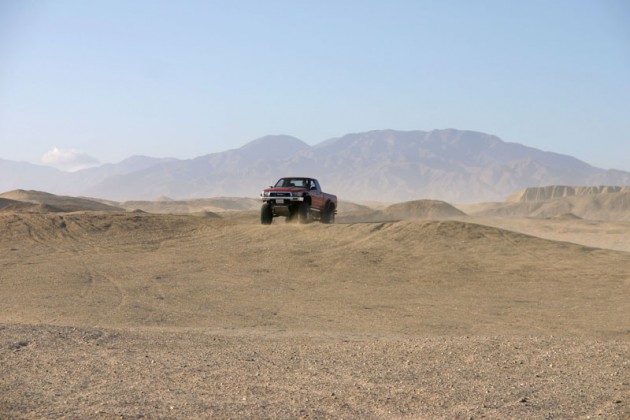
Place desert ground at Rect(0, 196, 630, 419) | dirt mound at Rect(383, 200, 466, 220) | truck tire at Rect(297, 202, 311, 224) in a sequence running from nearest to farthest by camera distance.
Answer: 1. desert ground at Rect(0, 196, 630, 419)
2. truck tire at Rect(297, 202, 311, 224)
3. dirt mound at Rect(383, 200, 466, 220)

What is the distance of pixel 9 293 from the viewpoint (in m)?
18.5

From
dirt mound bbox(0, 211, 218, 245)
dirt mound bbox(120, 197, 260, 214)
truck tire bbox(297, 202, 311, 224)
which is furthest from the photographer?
dirt mound bbox(120, 197, 260, 214)

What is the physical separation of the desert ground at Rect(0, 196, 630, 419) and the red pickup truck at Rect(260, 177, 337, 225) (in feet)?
3.61

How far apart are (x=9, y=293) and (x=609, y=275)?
16.4 meters

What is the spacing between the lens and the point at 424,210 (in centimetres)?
6800

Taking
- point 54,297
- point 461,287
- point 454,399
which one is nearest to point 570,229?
point 461,287

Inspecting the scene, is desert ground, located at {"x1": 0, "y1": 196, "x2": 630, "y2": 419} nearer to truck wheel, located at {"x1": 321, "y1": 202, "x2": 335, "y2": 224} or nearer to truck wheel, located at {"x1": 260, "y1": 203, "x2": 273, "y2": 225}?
truck wheel, located at {"x1": 260, "y1": 203, "x2": 273, "y2": 225}

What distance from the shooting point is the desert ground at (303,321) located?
8023mm

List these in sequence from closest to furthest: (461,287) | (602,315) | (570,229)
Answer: (602,315), (461,287), (570,229)

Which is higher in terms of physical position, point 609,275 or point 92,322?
point 609,275

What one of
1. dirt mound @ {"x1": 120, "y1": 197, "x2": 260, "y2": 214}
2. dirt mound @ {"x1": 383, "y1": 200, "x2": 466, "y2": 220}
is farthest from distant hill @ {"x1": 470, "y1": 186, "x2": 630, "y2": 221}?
dirt mound @ {"x1": 120, "y1": 197, "x2": 260, "y2": 214}

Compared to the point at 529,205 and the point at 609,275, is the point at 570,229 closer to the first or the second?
the point at 609,275

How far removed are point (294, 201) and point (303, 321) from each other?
14091mm

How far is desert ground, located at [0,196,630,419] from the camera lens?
802cm
